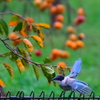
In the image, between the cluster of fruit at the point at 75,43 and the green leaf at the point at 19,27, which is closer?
the green leaf at the point at 19,27

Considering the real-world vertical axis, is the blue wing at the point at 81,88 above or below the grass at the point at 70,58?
above

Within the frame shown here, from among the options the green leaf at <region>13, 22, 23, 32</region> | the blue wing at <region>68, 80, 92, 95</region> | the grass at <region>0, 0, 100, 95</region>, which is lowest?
the grass at <region>0, 0, 100, 95</region>

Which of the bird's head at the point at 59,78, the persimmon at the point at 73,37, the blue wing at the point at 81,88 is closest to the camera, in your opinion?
the blue wing at the point at 81,88

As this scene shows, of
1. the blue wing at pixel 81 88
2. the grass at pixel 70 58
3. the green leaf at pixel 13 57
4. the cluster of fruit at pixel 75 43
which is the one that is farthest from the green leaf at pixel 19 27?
the cluster of fruit at pixel 75 43

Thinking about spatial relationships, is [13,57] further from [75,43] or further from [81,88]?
[75,43]

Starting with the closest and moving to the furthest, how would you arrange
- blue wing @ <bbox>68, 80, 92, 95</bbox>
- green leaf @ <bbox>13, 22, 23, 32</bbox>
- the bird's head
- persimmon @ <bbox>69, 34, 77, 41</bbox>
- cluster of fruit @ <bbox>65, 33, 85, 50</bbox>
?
blue wing @ <bbox>68, 80, 92, 95</bbox> → the bird's head → green leaf @ <bbox>13, 22, 23, 32</bbox> → cluster of fruit @ <bbox>65, 33, 85, 50</bbox> → persimmon @ <bbox>69, 34, 77, 41</bbox>

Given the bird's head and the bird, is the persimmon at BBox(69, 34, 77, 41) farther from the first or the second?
the bird's head

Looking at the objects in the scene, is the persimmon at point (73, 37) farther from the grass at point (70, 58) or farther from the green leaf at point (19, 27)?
the green leaf at point (19, 27)

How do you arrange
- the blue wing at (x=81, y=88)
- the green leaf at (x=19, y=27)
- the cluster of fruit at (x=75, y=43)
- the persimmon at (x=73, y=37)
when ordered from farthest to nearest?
the persimmon at (x=73, y=37) < the cluster of fruit at (x=75, y=43) < the green leaf at (x=19, y=27) < the blue wing at (x=81, y=88)

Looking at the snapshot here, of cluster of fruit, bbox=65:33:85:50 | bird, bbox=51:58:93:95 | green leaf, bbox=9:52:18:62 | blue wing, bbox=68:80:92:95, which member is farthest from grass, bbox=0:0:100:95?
blue wing, bbox=68:80:92:95

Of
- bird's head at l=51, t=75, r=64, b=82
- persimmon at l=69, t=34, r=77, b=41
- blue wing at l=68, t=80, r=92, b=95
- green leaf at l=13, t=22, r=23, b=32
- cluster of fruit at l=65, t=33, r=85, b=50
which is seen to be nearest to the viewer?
blue wing at l=68, t=80, r=92, b=95

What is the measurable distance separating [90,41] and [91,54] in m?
1.77

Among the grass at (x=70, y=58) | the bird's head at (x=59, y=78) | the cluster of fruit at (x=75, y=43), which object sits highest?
the bird's head at (x=59, y=78)

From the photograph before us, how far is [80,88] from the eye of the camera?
3148mm
